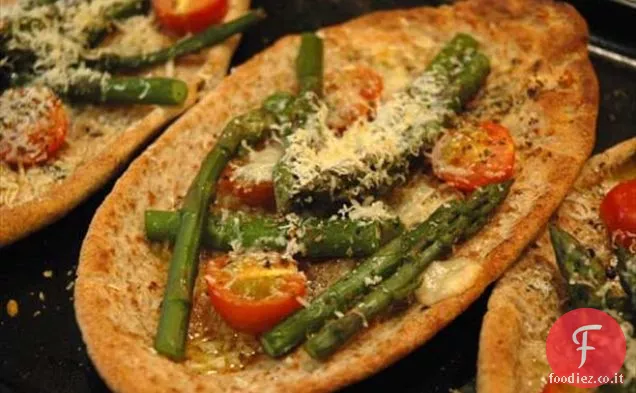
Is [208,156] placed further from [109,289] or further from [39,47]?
[39,47]

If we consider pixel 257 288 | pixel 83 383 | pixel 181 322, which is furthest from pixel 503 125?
pixel 83 383

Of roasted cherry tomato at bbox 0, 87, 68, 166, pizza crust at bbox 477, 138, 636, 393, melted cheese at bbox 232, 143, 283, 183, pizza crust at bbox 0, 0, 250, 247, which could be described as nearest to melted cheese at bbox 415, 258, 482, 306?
pizza crust at bbox 477, 138, 636, 393


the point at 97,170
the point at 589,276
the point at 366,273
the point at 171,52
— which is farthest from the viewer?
the point at 171,52

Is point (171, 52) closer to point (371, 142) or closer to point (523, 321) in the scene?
point (371, 142)

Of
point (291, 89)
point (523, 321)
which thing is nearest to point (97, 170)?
point (291, 89)

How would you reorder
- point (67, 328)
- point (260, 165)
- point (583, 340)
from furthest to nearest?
point (260, 165), point (67, 328), point (583, 340)
